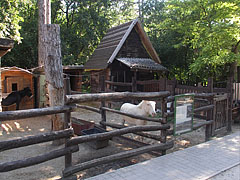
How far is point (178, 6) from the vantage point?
1233 cm

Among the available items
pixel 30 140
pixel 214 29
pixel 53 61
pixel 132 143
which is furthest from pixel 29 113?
pixel 214 29

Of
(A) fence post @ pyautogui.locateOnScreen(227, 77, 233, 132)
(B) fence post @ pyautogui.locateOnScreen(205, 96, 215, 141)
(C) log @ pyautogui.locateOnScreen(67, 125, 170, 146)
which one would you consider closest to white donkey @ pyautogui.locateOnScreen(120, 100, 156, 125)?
(C) log @ pyautogui.locateOnScreen(67, 125, 170, 146)

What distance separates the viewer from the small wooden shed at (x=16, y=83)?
1171cm

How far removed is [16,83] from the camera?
12.3m

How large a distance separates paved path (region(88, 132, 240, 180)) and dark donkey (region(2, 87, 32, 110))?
8.71m

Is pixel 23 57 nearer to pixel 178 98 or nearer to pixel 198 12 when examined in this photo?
pixel 198 12

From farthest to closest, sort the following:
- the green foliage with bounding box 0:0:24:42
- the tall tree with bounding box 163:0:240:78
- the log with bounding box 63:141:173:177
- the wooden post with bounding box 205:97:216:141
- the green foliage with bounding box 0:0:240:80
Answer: the green foliage with bounding box 0:0:24:42 → the green foliage with bounding box 0:0:240:80 → the tall tree with bounding box 163:0:240:78 → the wooden post with bounding box 205:97:216:141 → the log with bounding box 63:141:173:177

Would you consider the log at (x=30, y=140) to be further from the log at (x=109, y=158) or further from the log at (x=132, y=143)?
the log at (x=132, y=143)

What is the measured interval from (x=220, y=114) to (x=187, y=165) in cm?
367

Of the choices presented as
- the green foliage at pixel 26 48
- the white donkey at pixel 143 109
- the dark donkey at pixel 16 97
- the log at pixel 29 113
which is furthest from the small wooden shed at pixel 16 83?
the log at pixel 29 113

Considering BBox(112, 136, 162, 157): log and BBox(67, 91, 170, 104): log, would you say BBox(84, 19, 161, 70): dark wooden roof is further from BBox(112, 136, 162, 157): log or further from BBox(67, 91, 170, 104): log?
BBox(67, 91, 170, 104): log

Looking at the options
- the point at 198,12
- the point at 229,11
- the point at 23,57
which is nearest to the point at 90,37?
the point at 23,57

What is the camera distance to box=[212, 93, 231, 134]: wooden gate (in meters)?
7.29

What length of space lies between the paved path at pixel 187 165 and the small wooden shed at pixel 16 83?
9309 mm
